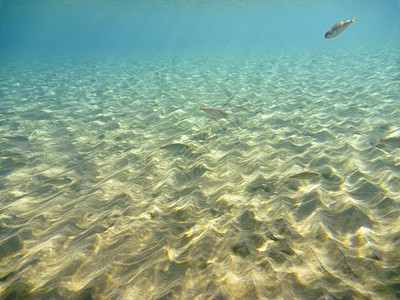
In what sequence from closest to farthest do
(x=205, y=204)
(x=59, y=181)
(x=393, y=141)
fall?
(x=205, y=204)
(x=59, y=181)
(x=393, y=141)

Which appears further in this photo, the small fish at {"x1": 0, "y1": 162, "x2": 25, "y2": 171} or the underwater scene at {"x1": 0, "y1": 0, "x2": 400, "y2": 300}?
the small fish at {"x1": 0, "y1": 162, "x2": 25, "y2": 171}

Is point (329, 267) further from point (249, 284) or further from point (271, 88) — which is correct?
point (271, 88)

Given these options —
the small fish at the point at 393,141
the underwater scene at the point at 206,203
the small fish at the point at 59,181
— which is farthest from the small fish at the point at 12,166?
the small fish at the point at 393,141

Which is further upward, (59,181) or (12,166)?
(12,166)

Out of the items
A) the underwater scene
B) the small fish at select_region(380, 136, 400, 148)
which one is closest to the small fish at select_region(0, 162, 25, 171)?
the underwater scene

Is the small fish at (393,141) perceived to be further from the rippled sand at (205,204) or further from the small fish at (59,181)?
the small fish at (59,181)

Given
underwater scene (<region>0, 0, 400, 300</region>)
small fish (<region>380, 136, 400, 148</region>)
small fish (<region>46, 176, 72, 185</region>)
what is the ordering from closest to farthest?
underwater scene (<region>0, 0, 400, 300</region>), small fish (<region>46, 176, 72, 185</region>), small fish (<region>380, 136, 400, 148</region>)

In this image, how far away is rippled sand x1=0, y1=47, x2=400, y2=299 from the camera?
228 cm

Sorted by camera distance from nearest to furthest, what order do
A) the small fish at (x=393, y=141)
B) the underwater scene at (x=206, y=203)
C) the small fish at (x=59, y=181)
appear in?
the underwater scene at (x=206, y=203)
the small fish at (x=59, y=181)
the small fish at (x=393, y=141)

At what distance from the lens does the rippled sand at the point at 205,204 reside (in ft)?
7.47

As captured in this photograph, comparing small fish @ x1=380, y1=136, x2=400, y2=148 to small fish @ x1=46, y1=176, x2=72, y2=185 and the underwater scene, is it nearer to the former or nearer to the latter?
the underwater scene

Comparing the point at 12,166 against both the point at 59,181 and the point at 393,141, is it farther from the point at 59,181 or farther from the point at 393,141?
the point at 393,141

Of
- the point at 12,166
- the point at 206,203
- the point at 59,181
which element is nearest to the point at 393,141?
the point at 206,203

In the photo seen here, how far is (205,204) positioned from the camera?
3.62 metres
